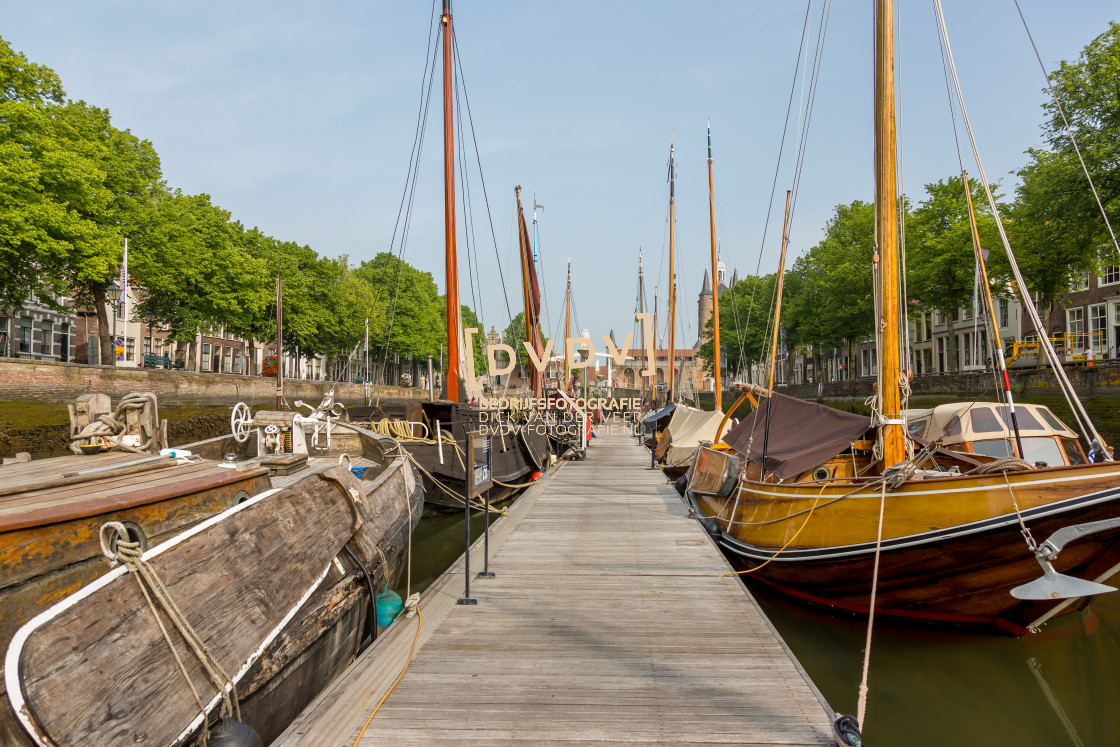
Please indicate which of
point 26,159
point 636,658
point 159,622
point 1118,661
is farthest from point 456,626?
point 26,159

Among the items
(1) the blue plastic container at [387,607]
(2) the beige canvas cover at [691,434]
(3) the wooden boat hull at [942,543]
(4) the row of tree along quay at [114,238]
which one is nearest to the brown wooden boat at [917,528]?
(3) the wooden boat hull at [942,543]

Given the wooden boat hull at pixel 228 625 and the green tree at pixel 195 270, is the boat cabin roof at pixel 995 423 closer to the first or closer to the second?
the wooden boat hull at pixel 228 625

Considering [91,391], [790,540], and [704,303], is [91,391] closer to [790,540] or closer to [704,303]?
[790,540]

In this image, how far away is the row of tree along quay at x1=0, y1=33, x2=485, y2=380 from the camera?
69.1ft

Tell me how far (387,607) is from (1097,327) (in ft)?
127

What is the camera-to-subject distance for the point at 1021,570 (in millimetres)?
6125

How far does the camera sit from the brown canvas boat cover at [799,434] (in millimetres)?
7859

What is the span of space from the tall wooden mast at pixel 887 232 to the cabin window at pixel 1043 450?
120 inches

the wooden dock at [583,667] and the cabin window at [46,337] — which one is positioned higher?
the cabin window at [46,337]

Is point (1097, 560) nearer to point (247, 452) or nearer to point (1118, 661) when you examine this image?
point (1118, 661)

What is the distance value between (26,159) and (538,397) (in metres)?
18.8

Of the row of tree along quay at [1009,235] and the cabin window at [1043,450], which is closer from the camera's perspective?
the cabin window at [1043,450]

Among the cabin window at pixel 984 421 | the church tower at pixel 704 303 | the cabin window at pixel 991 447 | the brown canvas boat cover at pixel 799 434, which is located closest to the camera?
the brown canvas boat cover at pixel 799 434

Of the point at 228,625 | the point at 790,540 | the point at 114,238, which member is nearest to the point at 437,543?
the point at 790,540
